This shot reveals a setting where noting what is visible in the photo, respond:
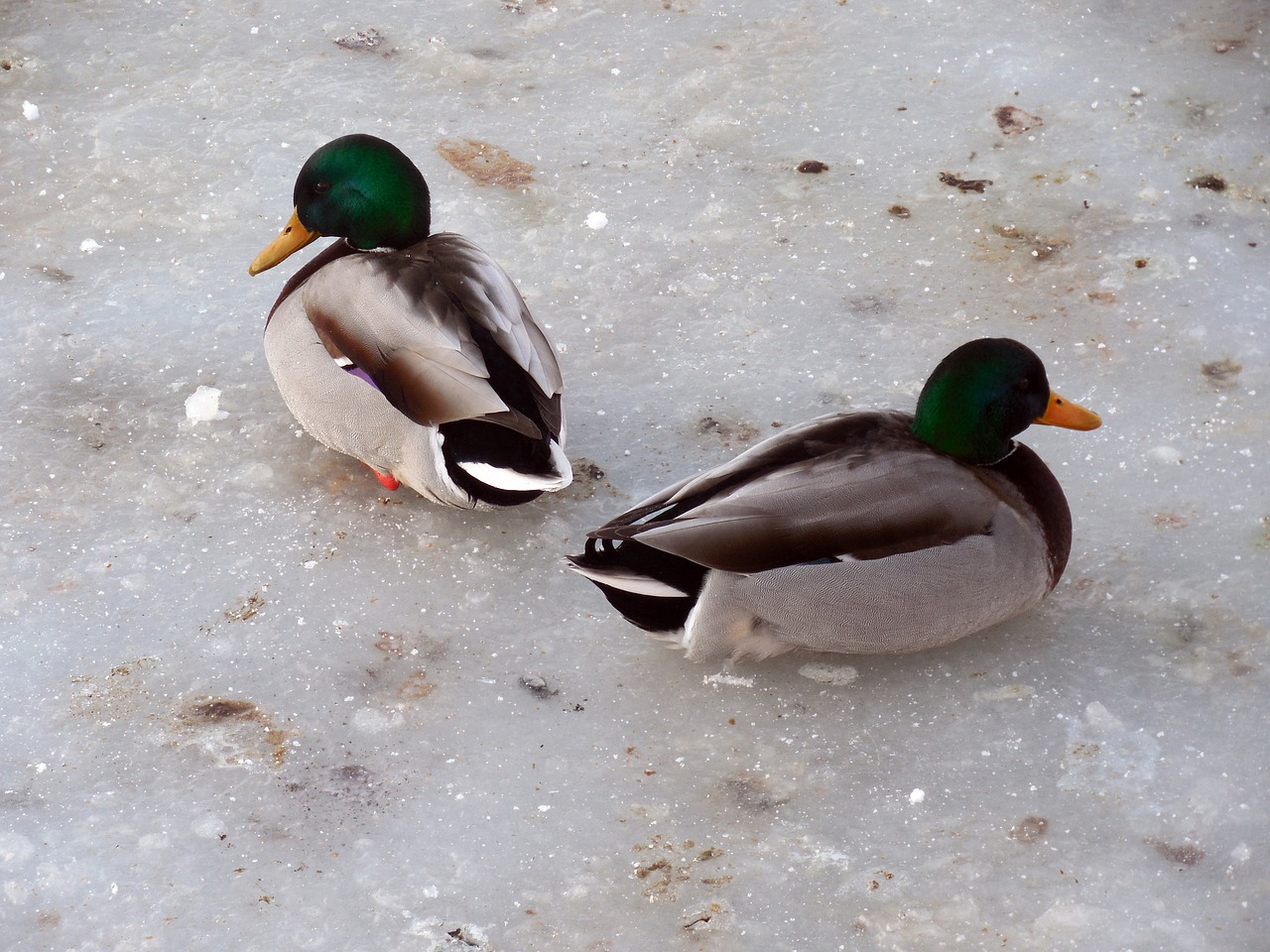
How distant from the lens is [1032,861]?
8.37 ft

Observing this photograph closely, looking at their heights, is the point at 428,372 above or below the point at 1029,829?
above

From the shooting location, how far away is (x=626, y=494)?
134 inches

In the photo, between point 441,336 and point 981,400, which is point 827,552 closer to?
point 981,400

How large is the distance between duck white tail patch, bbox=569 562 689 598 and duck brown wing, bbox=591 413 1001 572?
7cm

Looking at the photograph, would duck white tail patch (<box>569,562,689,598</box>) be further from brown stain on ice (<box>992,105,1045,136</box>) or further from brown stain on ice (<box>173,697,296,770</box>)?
brown stain on ice (<box>992,105,1045,136</box>)

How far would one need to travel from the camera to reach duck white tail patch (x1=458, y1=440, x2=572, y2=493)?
3055 millimetres

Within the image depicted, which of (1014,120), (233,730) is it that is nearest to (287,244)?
(233,730)

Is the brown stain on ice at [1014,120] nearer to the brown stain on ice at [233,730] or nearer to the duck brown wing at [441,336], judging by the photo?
the duck brown wing at [441,336]

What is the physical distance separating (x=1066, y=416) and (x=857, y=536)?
2.13 ft

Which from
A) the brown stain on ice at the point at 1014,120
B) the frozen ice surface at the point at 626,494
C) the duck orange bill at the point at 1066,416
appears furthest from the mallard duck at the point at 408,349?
the brown stain on ice at the point at 1014,120

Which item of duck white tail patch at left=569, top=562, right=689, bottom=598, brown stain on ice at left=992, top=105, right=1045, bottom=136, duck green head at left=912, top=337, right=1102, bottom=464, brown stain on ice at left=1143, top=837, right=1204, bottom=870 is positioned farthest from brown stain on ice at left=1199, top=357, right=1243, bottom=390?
duck white tail patch at left=569, top=562, right=689, bottom=598

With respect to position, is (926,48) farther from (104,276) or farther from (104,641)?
(104,641)

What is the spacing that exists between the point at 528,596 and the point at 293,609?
0.53m

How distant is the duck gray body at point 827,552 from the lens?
2746 mm
